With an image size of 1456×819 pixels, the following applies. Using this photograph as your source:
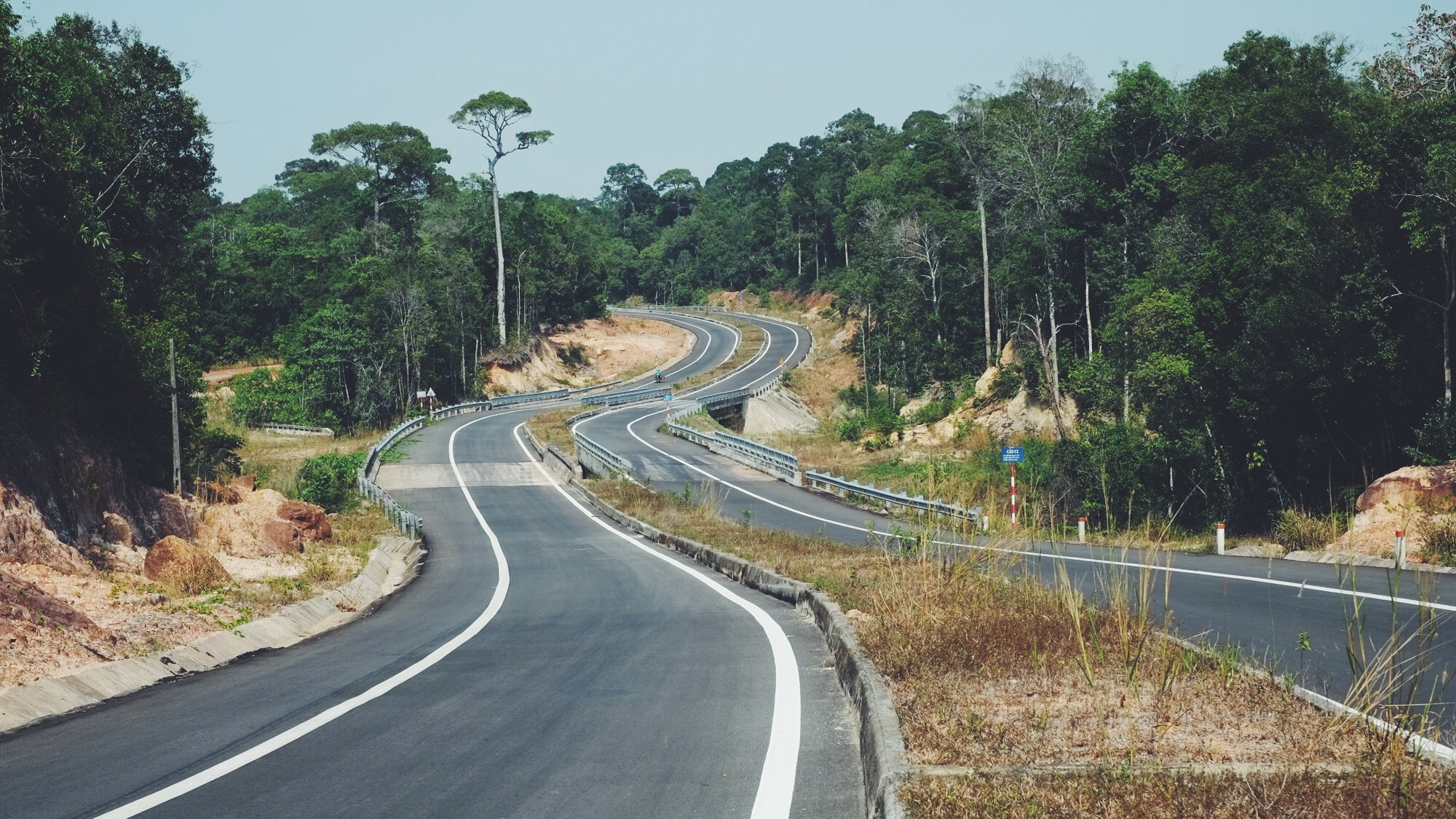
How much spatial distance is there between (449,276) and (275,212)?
62.0 meters

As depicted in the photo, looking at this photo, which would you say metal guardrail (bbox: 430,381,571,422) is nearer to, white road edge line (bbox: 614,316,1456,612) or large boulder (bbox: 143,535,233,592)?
white road edge line (bbox: 614,316,1456,612)

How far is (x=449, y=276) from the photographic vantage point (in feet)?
288

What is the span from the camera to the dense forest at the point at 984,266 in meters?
22.3

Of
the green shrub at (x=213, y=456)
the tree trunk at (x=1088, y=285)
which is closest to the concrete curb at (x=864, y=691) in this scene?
the green shrub at (x=213, y=456)

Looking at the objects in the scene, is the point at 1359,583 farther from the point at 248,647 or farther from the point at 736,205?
the point at 736,205

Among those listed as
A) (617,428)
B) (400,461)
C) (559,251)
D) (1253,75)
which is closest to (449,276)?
(559,251)

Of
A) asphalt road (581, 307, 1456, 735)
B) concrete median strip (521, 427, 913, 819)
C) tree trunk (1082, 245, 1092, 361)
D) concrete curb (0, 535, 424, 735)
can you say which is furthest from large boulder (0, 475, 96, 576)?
tree trunk (1082, 245, 1092, 361)

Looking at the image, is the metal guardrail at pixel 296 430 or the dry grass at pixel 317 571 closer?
the dry grass at pixel 317 571

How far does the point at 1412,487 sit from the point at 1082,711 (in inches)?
680

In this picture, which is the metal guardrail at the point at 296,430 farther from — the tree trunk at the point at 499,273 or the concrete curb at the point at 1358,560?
the concrete curb at the point at 1358,560

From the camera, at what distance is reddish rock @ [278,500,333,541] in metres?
24.8

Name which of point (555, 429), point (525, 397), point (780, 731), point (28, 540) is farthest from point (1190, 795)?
point (525, 397)

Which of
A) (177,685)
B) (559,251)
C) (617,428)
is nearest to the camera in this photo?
(177,685)

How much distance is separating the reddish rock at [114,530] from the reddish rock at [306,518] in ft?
19.2
